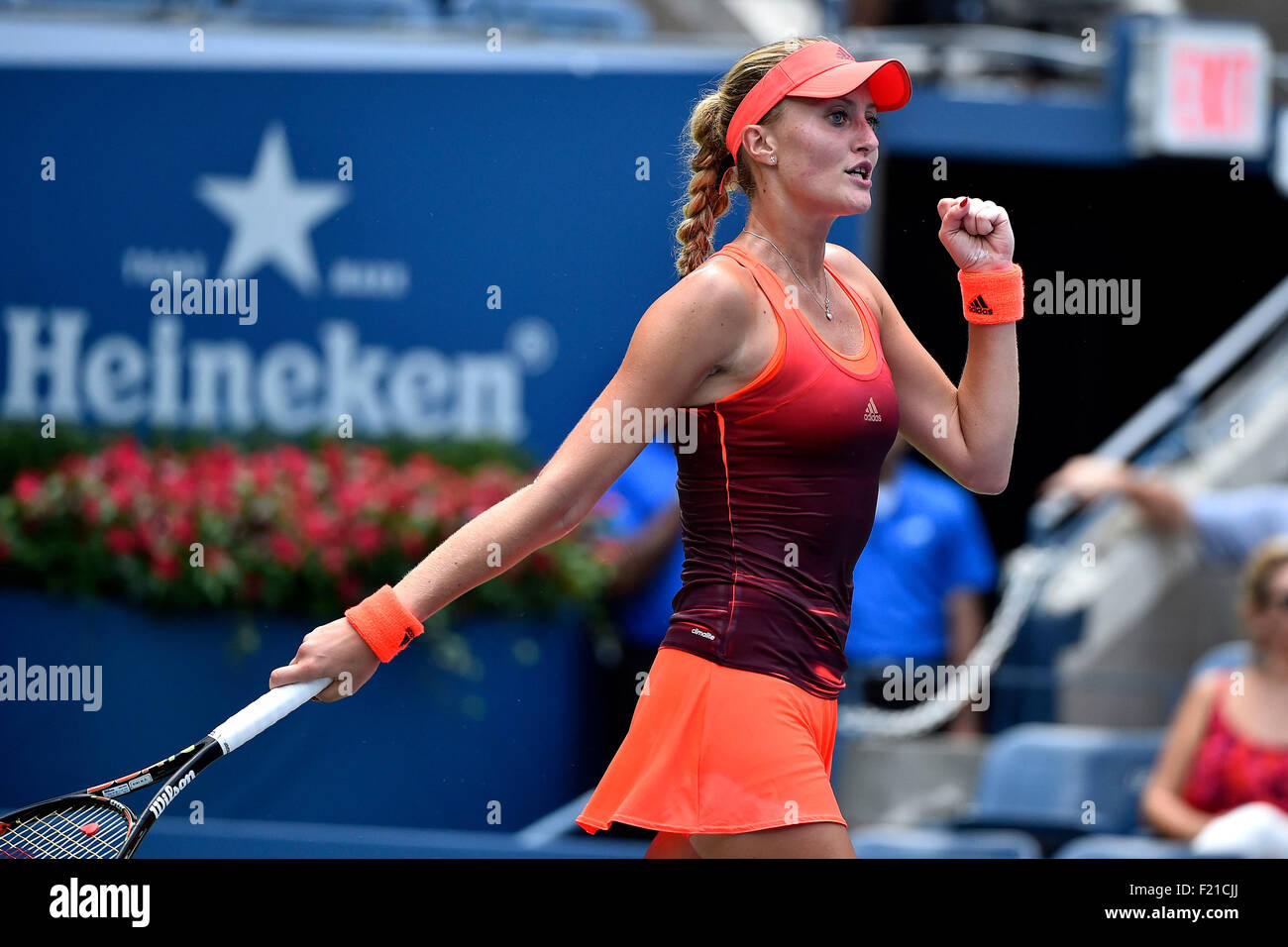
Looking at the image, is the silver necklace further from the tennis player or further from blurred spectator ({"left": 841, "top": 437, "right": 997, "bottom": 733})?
blurred spectator ({"left": 841, "top": 437, "right": 997, "bottom": 733})

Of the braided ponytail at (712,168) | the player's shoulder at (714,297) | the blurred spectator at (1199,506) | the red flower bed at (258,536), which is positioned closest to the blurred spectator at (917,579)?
the blurred spectator at (1199,506)

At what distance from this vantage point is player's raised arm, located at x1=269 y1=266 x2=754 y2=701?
101 inches

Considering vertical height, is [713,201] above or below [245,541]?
above

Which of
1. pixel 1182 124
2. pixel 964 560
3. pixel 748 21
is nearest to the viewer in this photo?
pixel 964 560

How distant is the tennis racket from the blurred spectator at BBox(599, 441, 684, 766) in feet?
9.08

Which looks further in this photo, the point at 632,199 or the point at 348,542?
the point at 348,542

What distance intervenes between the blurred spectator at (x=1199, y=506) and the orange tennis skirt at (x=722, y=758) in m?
3.87

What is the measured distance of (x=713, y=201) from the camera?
9.20 ft

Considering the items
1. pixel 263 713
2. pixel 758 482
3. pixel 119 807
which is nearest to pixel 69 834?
pixel 119 807

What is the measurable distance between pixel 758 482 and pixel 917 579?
11.5 feet

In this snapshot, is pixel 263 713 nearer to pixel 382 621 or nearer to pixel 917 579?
pixel 382 621

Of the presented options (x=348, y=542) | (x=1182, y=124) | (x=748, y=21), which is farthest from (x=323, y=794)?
(x=748, y=21)

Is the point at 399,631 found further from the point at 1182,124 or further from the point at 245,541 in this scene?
the point at 1182,124
